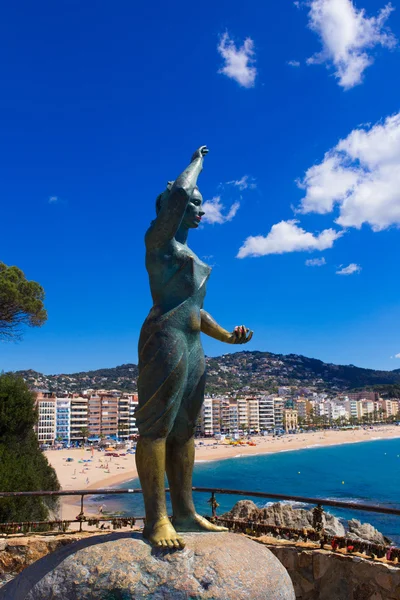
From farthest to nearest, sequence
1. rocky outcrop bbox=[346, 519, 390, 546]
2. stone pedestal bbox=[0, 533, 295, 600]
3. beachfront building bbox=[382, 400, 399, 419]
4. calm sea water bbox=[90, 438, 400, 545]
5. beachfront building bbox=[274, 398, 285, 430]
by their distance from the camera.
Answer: beachfront building bbox=[382, 400, 399, 419], beachfront building bbox=[274, 398, 285, 430], calm sea water bbox=[90, 438, 400, 545], rocky outcrop bbox=[346, 519, 390, 546], stone pedestal bbox=[0, 533, 295, 600]

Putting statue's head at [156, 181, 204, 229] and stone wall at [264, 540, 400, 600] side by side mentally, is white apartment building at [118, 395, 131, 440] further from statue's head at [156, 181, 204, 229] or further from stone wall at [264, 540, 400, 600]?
statue's head at [156, 181, 204, 229]

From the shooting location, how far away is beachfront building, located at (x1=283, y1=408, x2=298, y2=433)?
446ft

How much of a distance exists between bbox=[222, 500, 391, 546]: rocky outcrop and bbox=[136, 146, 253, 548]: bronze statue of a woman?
1480cm

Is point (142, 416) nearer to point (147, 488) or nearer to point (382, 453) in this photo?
point (147, 488)

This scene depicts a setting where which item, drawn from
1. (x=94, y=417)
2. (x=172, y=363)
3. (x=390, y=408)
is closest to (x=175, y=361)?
(x=172, y=363)

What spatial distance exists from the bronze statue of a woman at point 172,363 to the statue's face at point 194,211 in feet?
0.03

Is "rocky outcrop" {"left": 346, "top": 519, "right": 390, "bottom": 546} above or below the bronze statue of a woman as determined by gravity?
below

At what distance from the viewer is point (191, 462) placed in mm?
5129

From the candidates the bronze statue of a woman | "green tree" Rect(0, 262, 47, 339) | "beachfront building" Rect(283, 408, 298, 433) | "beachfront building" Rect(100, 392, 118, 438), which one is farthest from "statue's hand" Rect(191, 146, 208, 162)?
"beachfront building" Rect(283, 408, 298, 433)

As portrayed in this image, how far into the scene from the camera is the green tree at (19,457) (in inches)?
622

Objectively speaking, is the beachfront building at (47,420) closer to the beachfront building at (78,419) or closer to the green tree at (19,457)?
the beachfront building at (78,419)

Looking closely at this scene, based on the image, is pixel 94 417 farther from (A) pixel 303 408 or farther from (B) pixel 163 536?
(B) pixel 163 536

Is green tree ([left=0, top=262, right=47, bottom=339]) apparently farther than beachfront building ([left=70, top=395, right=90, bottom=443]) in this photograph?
No

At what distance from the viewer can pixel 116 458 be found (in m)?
72.5
